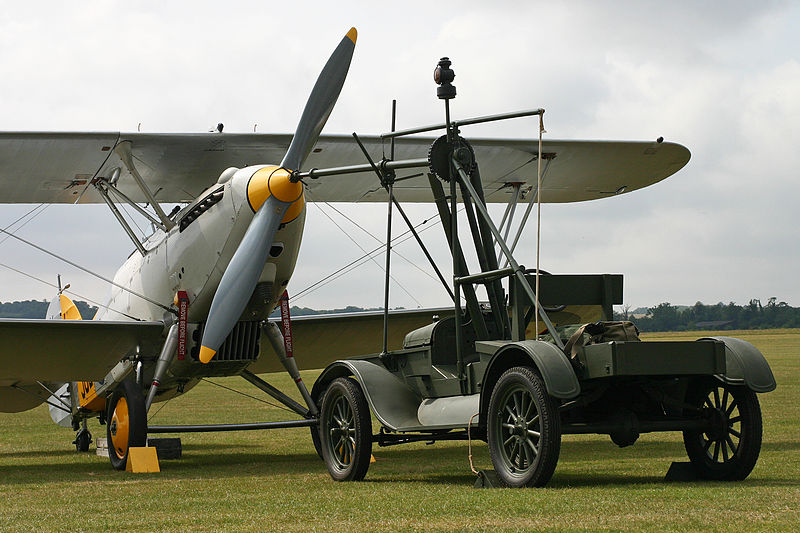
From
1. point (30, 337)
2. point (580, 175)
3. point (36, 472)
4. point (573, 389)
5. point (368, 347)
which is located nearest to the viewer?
point (573, 389)

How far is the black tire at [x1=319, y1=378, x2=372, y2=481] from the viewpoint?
8.35 m

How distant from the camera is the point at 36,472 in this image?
427 inches

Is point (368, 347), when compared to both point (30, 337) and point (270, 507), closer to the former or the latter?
point (30, 337)

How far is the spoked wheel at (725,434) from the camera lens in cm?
719

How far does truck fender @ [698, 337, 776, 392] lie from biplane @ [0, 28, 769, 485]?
1.55m

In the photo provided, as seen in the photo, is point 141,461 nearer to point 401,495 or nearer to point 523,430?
point 401,495

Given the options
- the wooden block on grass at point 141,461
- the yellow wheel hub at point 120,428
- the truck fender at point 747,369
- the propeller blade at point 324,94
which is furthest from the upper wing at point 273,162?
the truck fender at point 747,369

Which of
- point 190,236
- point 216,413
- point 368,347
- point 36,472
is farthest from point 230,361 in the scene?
point 216,413

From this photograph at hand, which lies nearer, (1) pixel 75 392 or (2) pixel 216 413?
(1) pixel 75 392

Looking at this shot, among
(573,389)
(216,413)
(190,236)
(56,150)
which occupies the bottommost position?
(216,413)

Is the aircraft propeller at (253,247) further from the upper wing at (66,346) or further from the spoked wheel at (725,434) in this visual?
the spoked wheel at (725,434)

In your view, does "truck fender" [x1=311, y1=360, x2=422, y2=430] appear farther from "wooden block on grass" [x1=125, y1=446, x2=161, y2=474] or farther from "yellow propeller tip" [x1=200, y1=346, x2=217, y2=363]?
"wooden block on grass" [x1=125, y1=446, x2=161, y2=474]

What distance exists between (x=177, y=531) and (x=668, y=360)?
3.39m

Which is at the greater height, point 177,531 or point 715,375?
point 715,375
